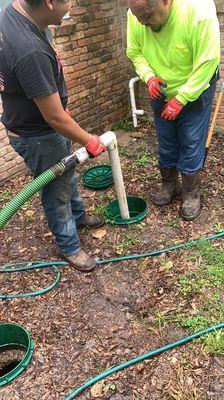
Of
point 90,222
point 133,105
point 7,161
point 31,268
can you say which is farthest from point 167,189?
point 133,105

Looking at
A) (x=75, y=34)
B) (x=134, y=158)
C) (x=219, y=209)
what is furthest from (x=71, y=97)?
(x=219, y=209)

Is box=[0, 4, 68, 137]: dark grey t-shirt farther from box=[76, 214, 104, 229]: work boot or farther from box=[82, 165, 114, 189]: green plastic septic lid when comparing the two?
→ box=[82, 165, 114, 189]: green plastic septic lid

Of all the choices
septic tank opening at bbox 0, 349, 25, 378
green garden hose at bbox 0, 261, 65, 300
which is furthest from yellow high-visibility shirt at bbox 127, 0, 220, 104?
septic tank opening at bbox 0, 349, 25, 378

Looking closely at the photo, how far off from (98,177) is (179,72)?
1.71 m

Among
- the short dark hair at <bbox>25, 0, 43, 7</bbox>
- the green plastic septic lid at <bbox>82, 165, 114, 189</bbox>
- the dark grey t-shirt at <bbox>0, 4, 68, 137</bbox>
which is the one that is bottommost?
the green plastic septic lid at <bbox>82, 165, 114, 189</bbox>

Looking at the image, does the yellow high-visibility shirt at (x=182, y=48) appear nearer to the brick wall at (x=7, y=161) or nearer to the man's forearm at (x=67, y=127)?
the man's forearm at (x=67, y=127)

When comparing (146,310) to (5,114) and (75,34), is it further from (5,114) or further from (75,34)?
(75,34)

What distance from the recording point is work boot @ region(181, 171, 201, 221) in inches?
137

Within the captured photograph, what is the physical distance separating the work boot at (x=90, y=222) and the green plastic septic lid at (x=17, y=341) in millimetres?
1226

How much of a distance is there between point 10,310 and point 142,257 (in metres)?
1.12

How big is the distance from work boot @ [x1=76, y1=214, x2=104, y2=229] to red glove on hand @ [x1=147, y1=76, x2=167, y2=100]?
1.23m

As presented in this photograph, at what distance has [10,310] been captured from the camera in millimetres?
2902

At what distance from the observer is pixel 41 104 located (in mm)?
2189

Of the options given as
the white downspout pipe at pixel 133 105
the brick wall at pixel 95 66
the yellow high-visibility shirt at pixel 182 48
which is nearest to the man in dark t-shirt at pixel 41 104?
the yellow high-visibility shirt at pixel 182 48
